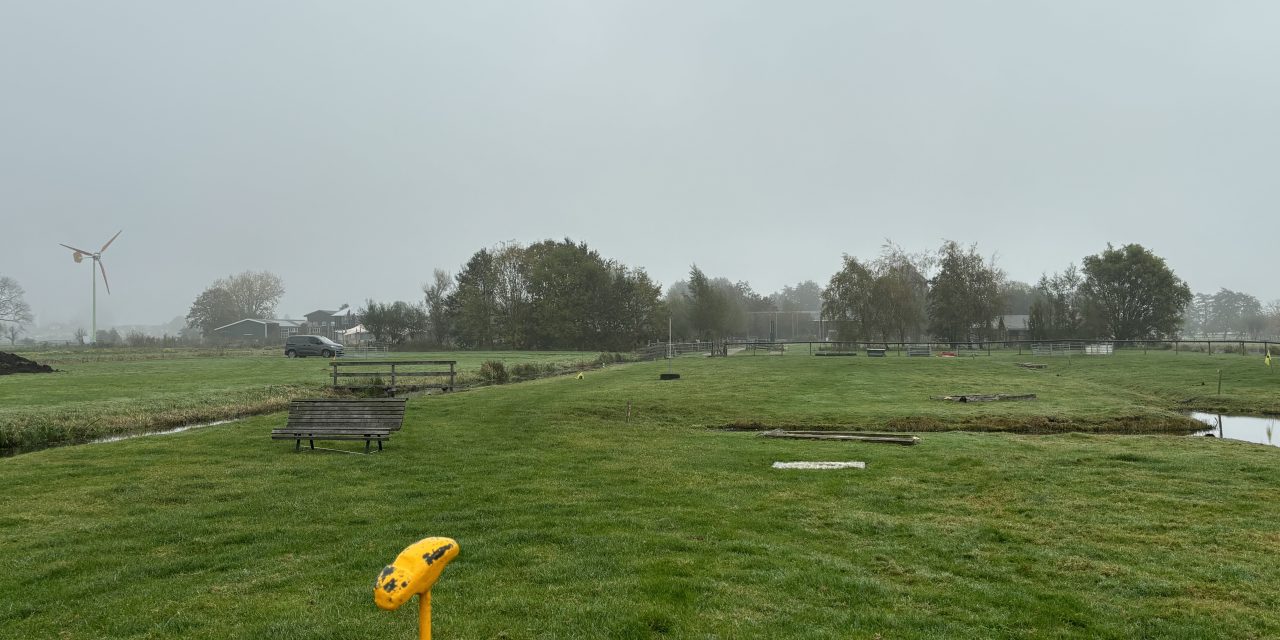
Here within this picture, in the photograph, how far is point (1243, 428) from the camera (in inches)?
760

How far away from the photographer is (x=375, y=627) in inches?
206

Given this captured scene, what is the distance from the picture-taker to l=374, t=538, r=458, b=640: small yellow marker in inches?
109

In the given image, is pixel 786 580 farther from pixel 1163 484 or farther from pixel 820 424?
pixel 820 424

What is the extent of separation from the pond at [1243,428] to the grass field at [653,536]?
12.2 feet

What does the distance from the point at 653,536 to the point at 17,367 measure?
42.2m

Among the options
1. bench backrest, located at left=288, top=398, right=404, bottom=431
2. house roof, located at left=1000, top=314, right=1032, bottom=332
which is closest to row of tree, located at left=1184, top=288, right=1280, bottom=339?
house roof, located at left=1000, top=314, right=1032, bottom=332

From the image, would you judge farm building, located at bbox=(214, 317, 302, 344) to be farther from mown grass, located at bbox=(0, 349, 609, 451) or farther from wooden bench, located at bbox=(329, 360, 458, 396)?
wooden bench, located at bbox=(329, 360, 458, 396)

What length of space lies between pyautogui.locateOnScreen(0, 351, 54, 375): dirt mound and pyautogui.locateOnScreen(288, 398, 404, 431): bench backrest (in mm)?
31204

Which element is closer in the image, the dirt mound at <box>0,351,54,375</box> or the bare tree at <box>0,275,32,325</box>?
the dirt mound at <box>0,351,54,375</box>

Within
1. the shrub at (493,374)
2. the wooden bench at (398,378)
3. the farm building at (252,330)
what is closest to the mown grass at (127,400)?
the shrub at (493,374)

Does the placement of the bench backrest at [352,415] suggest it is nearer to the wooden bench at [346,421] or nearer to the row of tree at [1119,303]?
the wooden bench at [346,421]

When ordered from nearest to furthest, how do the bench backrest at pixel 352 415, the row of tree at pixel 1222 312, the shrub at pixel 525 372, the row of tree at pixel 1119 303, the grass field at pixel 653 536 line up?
the grass field at pixel 653 536 → the bench backrest at pixel 352 415 → the shrub at pixel 525 372 → the row of tree at pixel 1119 303 → the row of tree at pixel 1222 312

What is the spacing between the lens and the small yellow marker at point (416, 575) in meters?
2.77

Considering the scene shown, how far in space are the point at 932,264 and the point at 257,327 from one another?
100 metres
